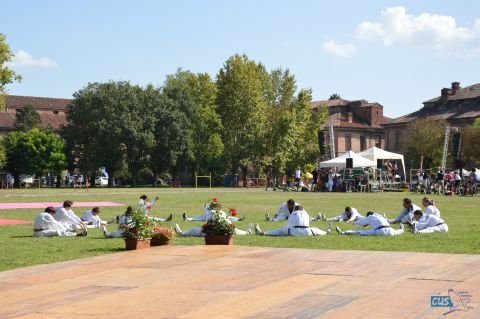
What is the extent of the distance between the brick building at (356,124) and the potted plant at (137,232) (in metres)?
81.6

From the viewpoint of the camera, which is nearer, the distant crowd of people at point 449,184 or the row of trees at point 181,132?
the distant crowd of people at point 449,184

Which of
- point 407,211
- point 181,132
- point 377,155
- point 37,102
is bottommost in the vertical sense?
point 407,211

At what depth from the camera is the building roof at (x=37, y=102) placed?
13050 centimetres

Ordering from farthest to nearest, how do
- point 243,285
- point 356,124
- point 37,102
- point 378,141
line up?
1. point 37,102
2. point 378,141
3. point 356,124
4. point 243,285

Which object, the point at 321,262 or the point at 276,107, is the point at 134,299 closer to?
the point at 321,262

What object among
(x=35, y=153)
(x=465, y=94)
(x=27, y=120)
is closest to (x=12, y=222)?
(x=35, y=153)

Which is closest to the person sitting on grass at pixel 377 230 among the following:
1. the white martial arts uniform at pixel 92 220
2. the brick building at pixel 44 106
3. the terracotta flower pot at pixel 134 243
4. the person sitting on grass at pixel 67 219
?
the terracotta flower pot at pixel 134 243

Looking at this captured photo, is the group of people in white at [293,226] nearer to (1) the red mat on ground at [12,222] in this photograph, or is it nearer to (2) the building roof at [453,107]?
(1) the red mat on ground at [12,222]

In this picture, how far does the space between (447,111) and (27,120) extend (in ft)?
194

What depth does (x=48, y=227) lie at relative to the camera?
61.9 ft

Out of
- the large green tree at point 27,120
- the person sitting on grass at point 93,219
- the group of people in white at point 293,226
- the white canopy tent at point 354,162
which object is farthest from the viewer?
the large green tree at point 27,120

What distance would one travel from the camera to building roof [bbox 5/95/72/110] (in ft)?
428

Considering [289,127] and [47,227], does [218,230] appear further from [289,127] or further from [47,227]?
[289,127]

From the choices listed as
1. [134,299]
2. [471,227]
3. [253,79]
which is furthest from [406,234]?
[253,79]
